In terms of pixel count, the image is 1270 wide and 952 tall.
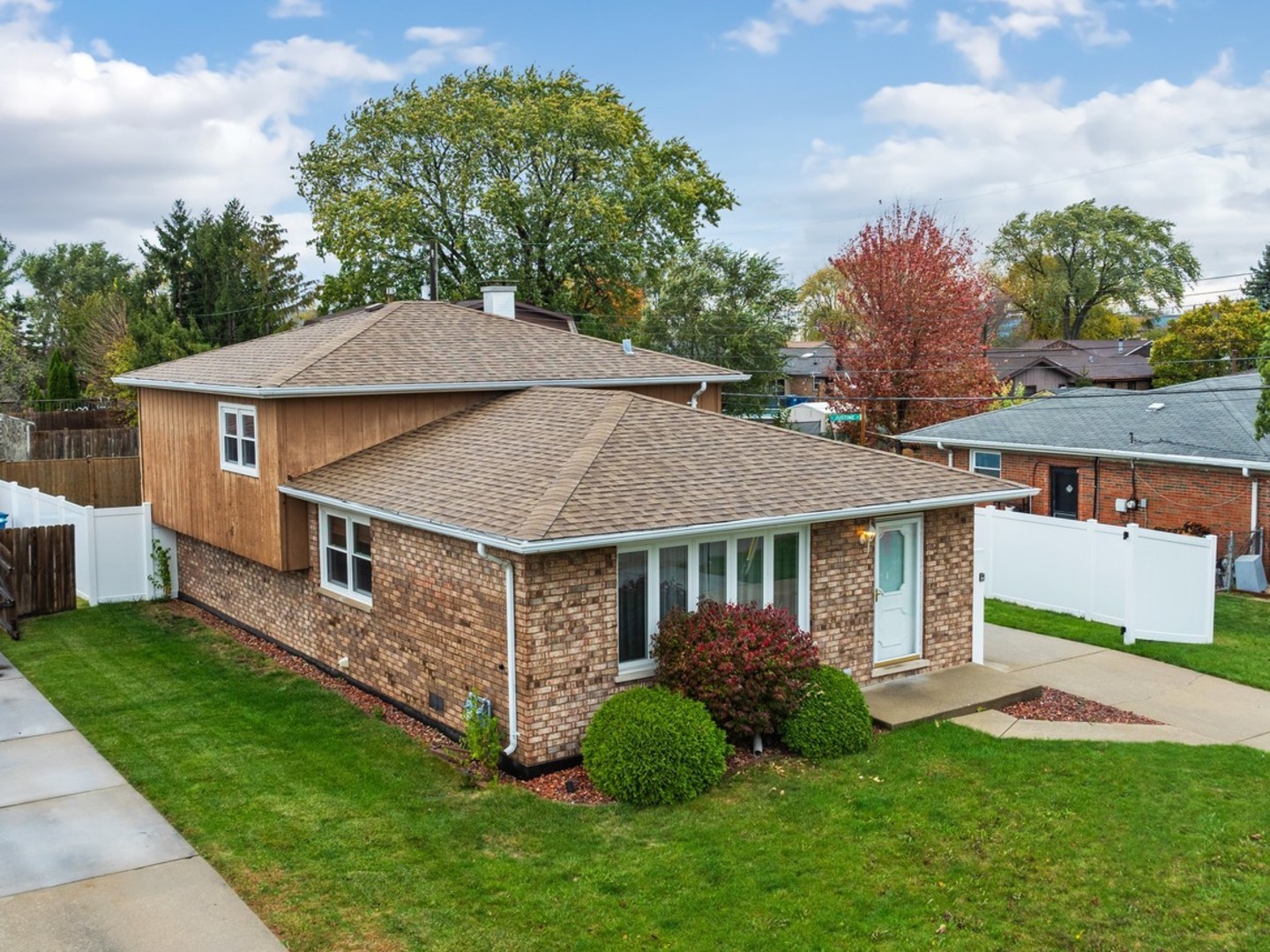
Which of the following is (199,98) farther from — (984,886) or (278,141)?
(984,886)

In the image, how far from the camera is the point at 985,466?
24.0 meters

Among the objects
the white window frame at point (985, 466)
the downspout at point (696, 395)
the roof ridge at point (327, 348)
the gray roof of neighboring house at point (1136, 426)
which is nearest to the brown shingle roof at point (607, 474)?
the roof ridge at point (327, 348)

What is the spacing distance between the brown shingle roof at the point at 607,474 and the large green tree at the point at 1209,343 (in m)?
37.0

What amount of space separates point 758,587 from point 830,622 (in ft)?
3.49

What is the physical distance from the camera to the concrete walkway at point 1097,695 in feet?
36.4

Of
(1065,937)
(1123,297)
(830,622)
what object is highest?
(1123,297)

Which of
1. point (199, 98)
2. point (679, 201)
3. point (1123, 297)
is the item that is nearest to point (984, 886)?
point (199, 98)

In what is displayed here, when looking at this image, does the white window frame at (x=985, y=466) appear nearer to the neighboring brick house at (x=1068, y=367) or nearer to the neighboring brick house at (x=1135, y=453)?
the neighboring brick house at (x=1135, y=453)

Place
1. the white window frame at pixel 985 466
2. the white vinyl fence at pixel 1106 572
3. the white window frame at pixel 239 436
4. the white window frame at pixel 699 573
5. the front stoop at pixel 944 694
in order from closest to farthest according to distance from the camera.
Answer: the white window frame at pixel 699 573 < the front stoop at pixel 944 694 < the white window frame at pixel 239 436 < the white vinyl fence at pixel 1106 572 < the white window frame at pixel 985 466

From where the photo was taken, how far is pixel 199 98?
25203mm

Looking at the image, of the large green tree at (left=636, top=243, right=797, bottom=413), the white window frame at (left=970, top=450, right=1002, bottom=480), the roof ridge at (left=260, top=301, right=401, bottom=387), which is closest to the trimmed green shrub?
the roof ridge at (left=260, top=301, right=401, bottom=387)

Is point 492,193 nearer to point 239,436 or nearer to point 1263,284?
point 239,436

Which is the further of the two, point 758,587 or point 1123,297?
point 1123,297

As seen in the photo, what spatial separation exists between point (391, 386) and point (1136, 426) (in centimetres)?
1538
